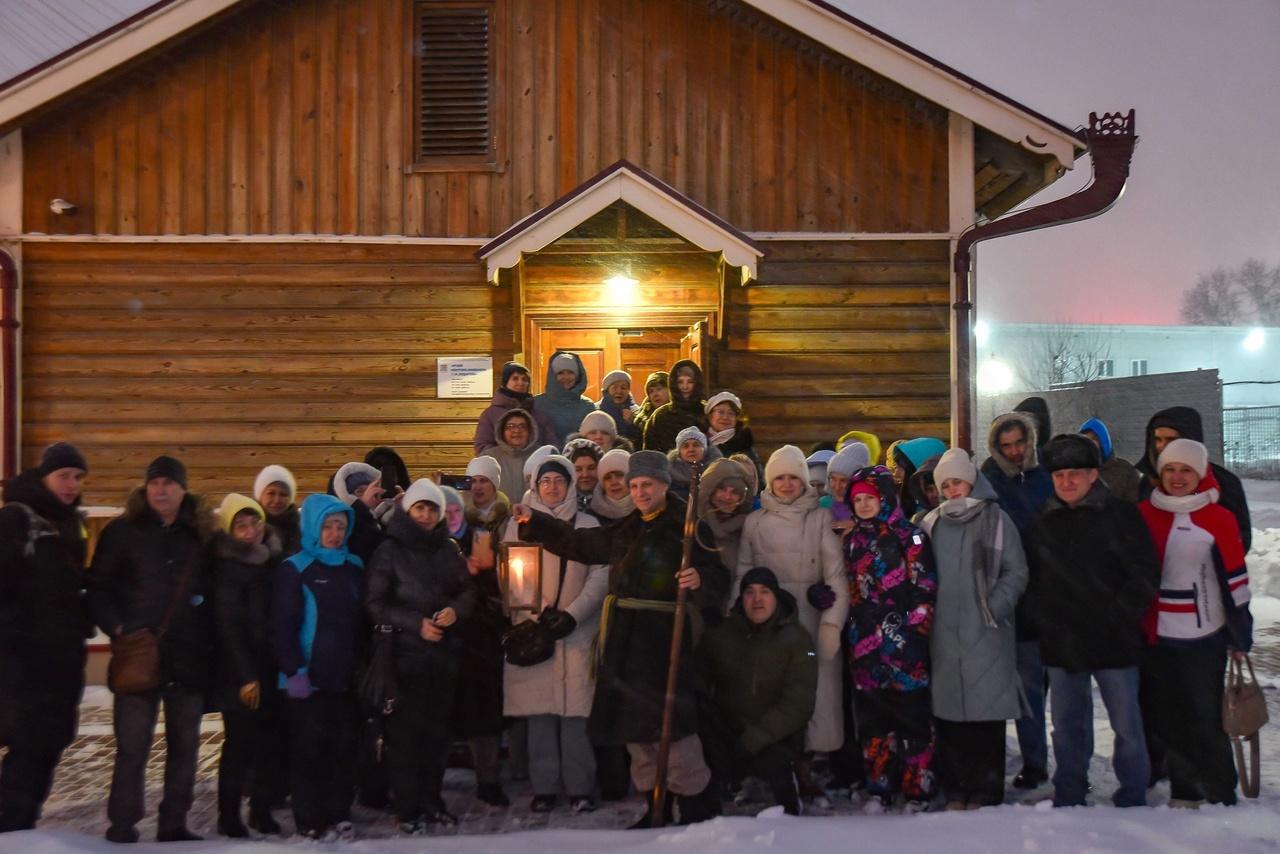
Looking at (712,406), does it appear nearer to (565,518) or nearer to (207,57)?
(565,518)

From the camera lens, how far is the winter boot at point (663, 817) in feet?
15.6

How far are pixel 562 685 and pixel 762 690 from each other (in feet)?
3.17

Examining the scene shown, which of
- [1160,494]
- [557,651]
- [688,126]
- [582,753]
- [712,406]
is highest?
[688,126]

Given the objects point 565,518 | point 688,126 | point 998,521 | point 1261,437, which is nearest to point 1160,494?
point 998,521

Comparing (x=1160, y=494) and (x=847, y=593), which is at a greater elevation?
(x=1160, y=494)

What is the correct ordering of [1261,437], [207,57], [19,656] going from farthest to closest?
[1261,437], [207,57], [19,656]

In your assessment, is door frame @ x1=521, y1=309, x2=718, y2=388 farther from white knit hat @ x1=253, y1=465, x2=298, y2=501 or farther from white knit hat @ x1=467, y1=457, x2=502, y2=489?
white knit hat @ x1=253, y1=465, x2=298, y2=501

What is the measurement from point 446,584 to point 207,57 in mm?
6385

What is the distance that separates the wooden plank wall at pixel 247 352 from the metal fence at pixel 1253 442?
72.6 feet

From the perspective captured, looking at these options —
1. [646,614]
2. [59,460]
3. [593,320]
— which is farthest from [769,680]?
[593,320]

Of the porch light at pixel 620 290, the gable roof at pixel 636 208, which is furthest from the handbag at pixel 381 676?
the porch light at pixel 620 290

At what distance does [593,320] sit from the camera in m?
9.53

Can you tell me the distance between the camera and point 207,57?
921cm

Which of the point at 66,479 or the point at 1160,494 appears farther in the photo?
the point at 1160,494
